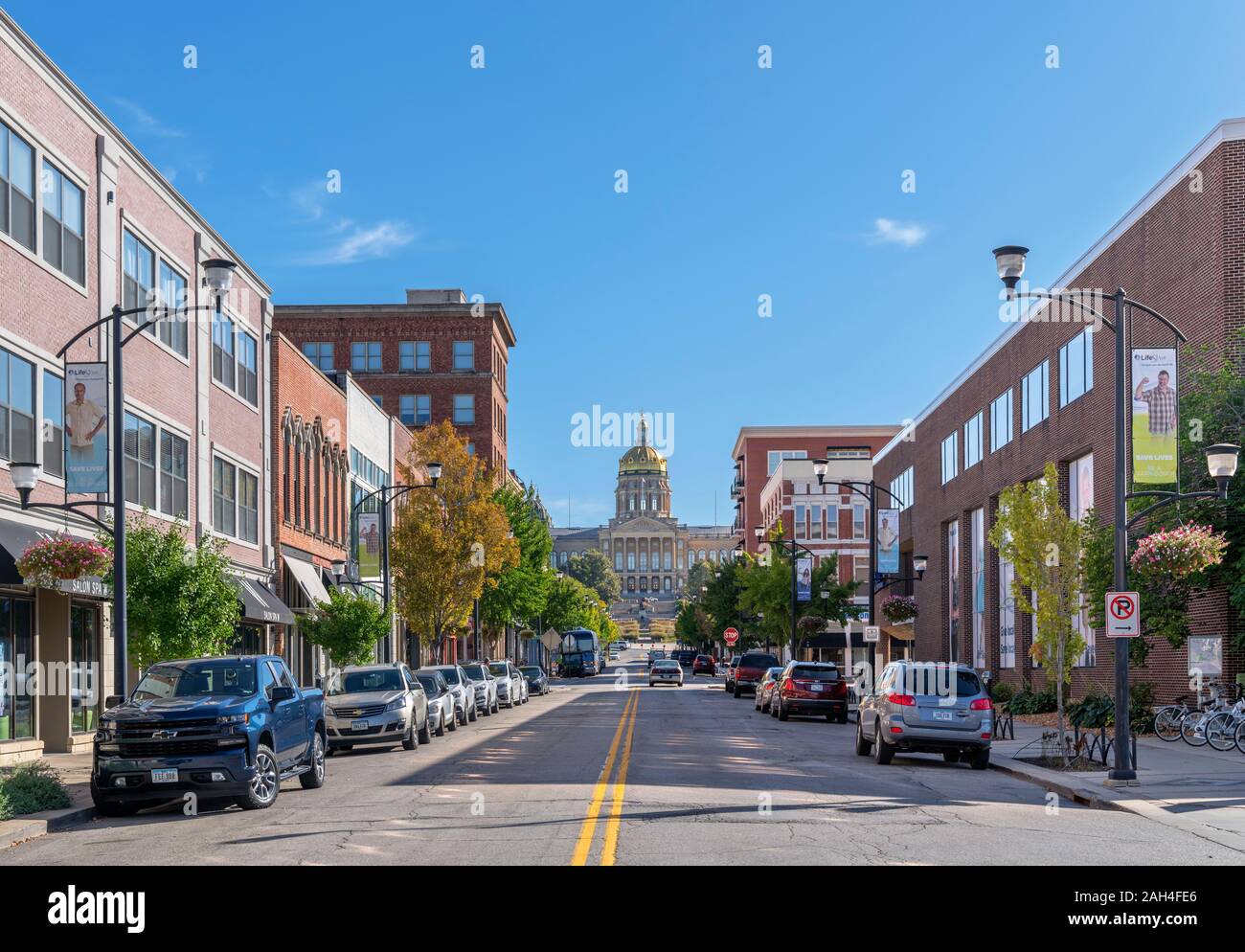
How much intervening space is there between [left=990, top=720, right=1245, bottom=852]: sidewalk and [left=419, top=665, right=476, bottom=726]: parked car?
1485 centimetres

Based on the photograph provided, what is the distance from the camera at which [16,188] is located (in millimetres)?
25516

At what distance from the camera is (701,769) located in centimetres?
2258

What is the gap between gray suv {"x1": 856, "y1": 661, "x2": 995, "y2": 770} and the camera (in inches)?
930

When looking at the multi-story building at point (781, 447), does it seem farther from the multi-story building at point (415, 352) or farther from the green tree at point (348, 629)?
the green tree at point (348, 629)

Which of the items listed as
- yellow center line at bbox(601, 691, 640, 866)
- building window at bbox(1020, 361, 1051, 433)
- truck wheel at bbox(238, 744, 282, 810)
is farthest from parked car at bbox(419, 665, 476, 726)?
building window at bbox(1020, 361, 1051, 433)

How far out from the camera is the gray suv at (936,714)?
23.6 m

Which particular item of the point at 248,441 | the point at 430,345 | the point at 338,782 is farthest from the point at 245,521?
the point at 430,345

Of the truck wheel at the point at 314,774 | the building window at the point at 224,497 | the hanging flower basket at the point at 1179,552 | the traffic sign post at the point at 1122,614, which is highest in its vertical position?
the building window at the point at 224,497

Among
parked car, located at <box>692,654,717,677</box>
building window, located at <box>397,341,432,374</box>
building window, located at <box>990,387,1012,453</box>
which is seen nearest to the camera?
building window, located at <box>990,387,1012,453</box>

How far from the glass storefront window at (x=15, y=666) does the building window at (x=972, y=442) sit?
38.1m

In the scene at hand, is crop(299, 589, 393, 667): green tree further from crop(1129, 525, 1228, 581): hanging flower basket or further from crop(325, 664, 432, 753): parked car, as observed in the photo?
crop(1129, 525, 1228, 581): hanging flower basket

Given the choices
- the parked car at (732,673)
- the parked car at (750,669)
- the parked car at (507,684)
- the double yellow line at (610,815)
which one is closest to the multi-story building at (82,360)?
the double yellow line at (610,815)
